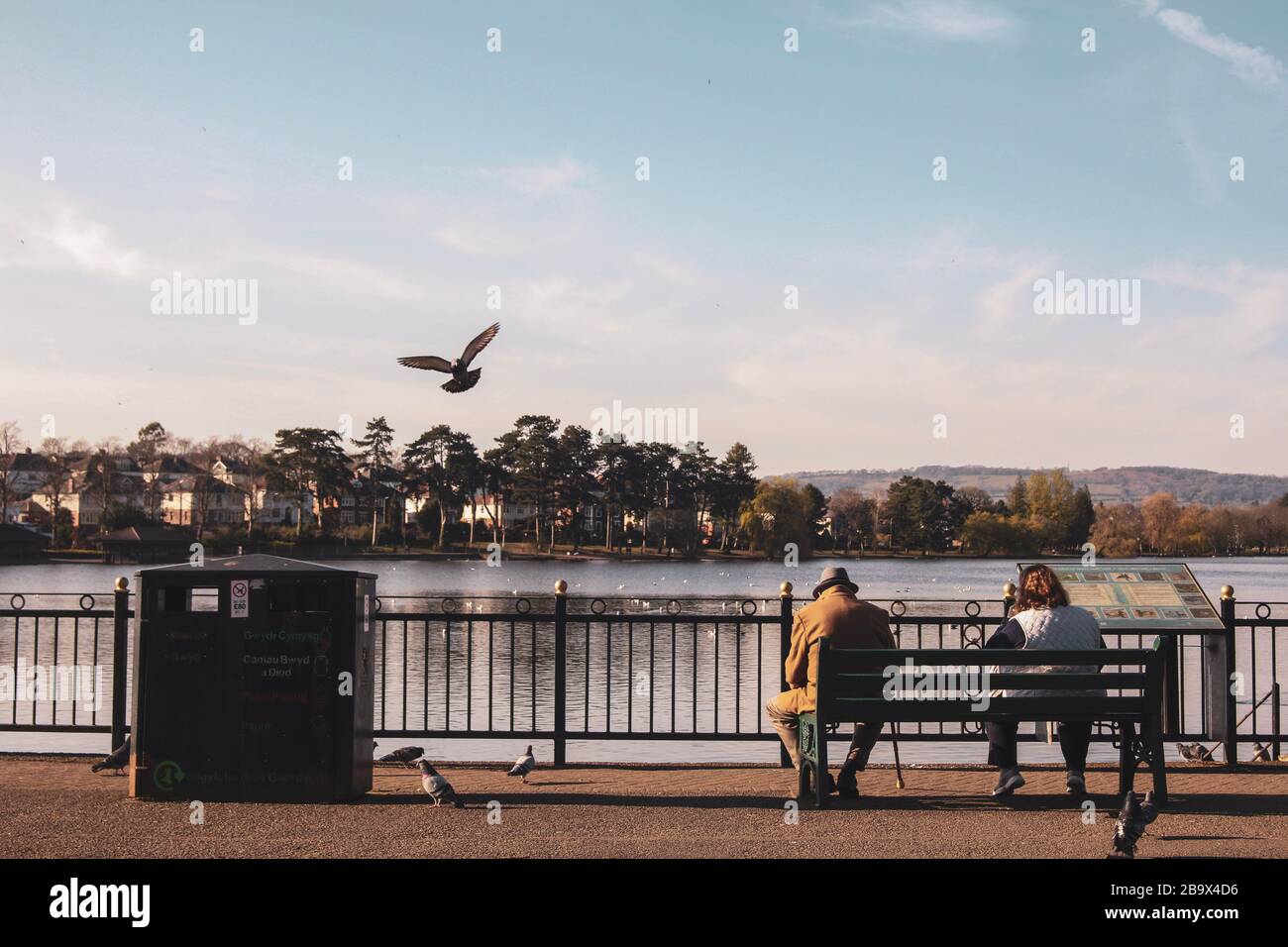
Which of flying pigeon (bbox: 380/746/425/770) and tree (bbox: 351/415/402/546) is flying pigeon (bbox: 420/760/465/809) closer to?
flying pigeon (bbox: 380/746/425/770)

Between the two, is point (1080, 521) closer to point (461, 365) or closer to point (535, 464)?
point (535, 464)

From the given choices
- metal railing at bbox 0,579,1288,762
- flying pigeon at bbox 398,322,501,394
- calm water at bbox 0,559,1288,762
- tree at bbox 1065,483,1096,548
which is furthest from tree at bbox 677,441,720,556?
flying pigeon at bbox 398,322,501,394

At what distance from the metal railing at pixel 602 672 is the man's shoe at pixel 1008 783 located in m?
1.25

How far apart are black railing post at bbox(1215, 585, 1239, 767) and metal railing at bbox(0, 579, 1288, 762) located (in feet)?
0.05

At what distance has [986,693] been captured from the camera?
29.9ft

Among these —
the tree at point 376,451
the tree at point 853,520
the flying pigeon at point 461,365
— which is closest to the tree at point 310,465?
the tree at point 376,451

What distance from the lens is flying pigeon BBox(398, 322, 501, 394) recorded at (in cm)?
1488

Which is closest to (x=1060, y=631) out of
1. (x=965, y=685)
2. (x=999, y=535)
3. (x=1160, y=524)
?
(x=965, y=685)
